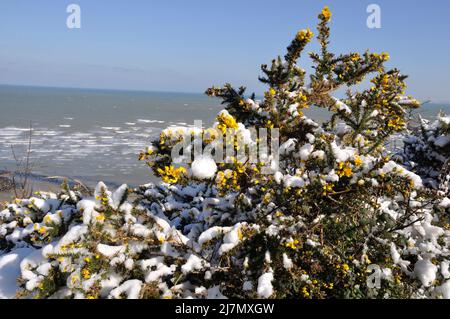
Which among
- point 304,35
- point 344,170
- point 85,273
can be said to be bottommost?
point 85,273

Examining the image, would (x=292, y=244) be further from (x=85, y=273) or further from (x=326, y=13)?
(x=326, y=13)

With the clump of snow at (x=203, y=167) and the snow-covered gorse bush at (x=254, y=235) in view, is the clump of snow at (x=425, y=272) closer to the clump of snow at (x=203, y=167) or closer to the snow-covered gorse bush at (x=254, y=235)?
the snow-covered gorse bush at (x=254, y=235)

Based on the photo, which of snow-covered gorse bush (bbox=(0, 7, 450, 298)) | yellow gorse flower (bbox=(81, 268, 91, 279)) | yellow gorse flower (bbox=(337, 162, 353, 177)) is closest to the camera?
yellow gorse flower (bbox=(81, 268, 91, 279))

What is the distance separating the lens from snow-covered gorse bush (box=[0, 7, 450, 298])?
2.41 meters

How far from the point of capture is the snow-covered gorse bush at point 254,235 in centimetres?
241

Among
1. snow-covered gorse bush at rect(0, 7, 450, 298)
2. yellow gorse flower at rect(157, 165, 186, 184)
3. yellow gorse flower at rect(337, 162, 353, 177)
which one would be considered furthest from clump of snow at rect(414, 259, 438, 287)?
yellow gorse flower at rect(157, 165, 186, 184)

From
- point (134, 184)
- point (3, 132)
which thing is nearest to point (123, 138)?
point (3, 132)

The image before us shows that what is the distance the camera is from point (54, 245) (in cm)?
258

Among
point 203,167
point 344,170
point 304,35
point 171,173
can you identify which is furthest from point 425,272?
point 304,35

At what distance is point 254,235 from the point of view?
103 inches

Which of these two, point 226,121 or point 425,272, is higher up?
point 226,121

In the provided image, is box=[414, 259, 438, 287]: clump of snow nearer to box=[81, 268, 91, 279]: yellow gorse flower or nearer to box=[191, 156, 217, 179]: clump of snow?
box=[191, 156, 217, 179]: clump of snow

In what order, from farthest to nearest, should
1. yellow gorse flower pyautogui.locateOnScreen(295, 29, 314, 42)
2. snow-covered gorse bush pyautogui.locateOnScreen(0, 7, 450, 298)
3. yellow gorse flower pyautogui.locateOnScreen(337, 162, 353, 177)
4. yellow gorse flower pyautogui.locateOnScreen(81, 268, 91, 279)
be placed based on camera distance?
yellow gorse flower pyautogui.locateOnScreen(295, 29, 314, 42) → yellow gorse flower pyautogui.locateOnScreen(337, 162, 353, 177) → snow-covered gorse bush pyautogui.locateOnScreen(0, 7, 450, 298) → yellow gorse flower pyautogui.locateOnScreen(81, 268, 91, 279)
